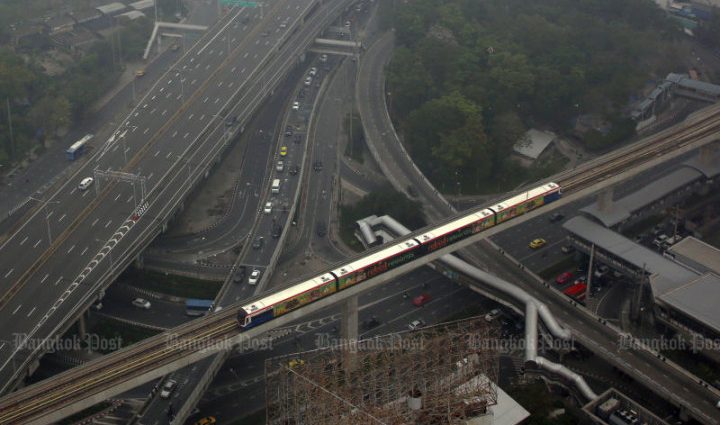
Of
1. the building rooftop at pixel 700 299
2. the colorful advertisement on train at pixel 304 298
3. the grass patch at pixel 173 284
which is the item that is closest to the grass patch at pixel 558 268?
the building rooftop at pixel 700 299

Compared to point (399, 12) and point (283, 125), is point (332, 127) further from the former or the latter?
point (399, 12)

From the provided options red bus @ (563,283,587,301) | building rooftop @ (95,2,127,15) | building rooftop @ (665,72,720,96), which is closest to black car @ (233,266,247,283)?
red bus @ (563,283,587,301)

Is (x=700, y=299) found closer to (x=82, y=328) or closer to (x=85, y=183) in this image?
(x=82, y=328)

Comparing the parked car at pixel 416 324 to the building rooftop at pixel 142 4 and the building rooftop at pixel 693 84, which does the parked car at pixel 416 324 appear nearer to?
the building rooftop at pixel 693 84

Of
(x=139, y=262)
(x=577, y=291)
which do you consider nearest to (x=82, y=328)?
(x=139, y=262)

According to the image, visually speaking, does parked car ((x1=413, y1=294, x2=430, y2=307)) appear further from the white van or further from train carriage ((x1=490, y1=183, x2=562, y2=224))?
the white van

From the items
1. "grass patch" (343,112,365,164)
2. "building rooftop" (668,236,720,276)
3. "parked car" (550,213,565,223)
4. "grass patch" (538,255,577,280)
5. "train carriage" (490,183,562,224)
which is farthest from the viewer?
"grass patch" (343,112,365,164)

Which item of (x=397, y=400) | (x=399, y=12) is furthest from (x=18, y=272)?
(x=399, y=12)
